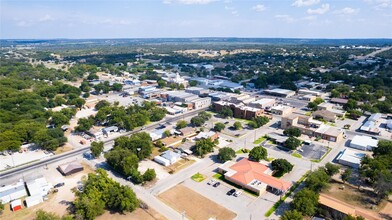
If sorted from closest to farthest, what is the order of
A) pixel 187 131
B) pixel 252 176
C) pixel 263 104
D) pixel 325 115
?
pixel 252 176 < pixel 187 131 < pixel 325 115 < pixel 263 104

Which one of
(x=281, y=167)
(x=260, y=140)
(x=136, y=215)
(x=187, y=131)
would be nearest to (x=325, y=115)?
(x=260, y=140)

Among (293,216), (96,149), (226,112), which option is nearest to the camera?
(293,216)

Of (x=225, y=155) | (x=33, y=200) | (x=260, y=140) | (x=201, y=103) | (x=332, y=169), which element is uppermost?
(x=332, y=169)

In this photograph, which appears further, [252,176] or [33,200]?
[252,176]

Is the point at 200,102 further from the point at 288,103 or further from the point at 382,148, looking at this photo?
the point at 382,148

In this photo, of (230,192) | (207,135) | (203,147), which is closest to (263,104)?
(207,135)

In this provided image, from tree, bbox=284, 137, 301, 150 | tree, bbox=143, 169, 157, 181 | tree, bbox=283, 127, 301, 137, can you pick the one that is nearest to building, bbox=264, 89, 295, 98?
tree, bbox=283, 127, 301, 137

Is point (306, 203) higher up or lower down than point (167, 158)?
higher up

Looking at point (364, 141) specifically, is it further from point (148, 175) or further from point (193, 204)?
point (148, 175)
